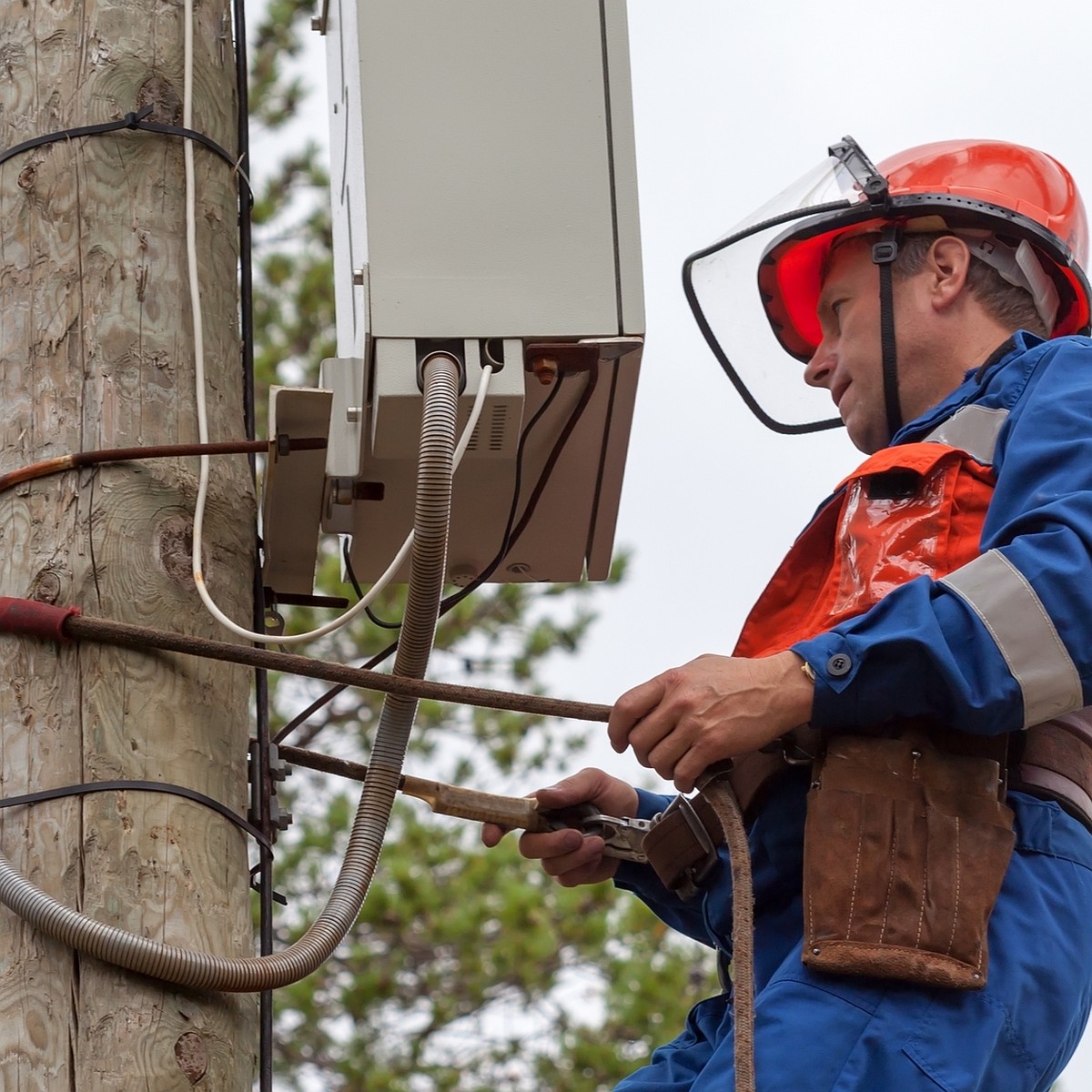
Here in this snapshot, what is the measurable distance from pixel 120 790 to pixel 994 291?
5.28 ft

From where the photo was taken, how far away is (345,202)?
286 centimetres

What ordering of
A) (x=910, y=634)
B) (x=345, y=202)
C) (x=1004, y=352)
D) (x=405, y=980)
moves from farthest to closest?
(x=405, y=980), (x=345, y=202), (x=1004, y=352), (x=910, y=634)

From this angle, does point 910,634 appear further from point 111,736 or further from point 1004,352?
point 111,736

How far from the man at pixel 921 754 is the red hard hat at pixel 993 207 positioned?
1.34 ft

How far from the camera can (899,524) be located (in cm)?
230

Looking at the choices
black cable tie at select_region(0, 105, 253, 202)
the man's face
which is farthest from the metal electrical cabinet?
the man's face

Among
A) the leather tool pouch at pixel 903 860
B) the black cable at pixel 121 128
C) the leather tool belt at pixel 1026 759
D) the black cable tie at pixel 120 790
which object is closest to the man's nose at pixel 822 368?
the leather tool belt at pixel 1026 759

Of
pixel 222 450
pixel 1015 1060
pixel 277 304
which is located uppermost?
pixel 277 304

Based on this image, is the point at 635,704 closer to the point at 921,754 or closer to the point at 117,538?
the point at 921,754

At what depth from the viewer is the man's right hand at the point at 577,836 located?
2.75 metres

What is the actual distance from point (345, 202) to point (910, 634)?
1.32 metres

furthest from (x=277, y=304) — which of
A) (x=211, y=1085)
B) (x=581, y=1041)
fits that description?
(x=211, y=1085)

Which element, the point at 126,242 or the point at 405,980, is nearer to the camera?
the point at 126,242

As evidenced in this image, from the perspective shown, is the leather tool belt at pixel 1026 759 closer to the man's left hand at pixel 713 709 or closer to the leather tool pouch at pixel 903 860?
the leather tool pouch at pixel 903 860
